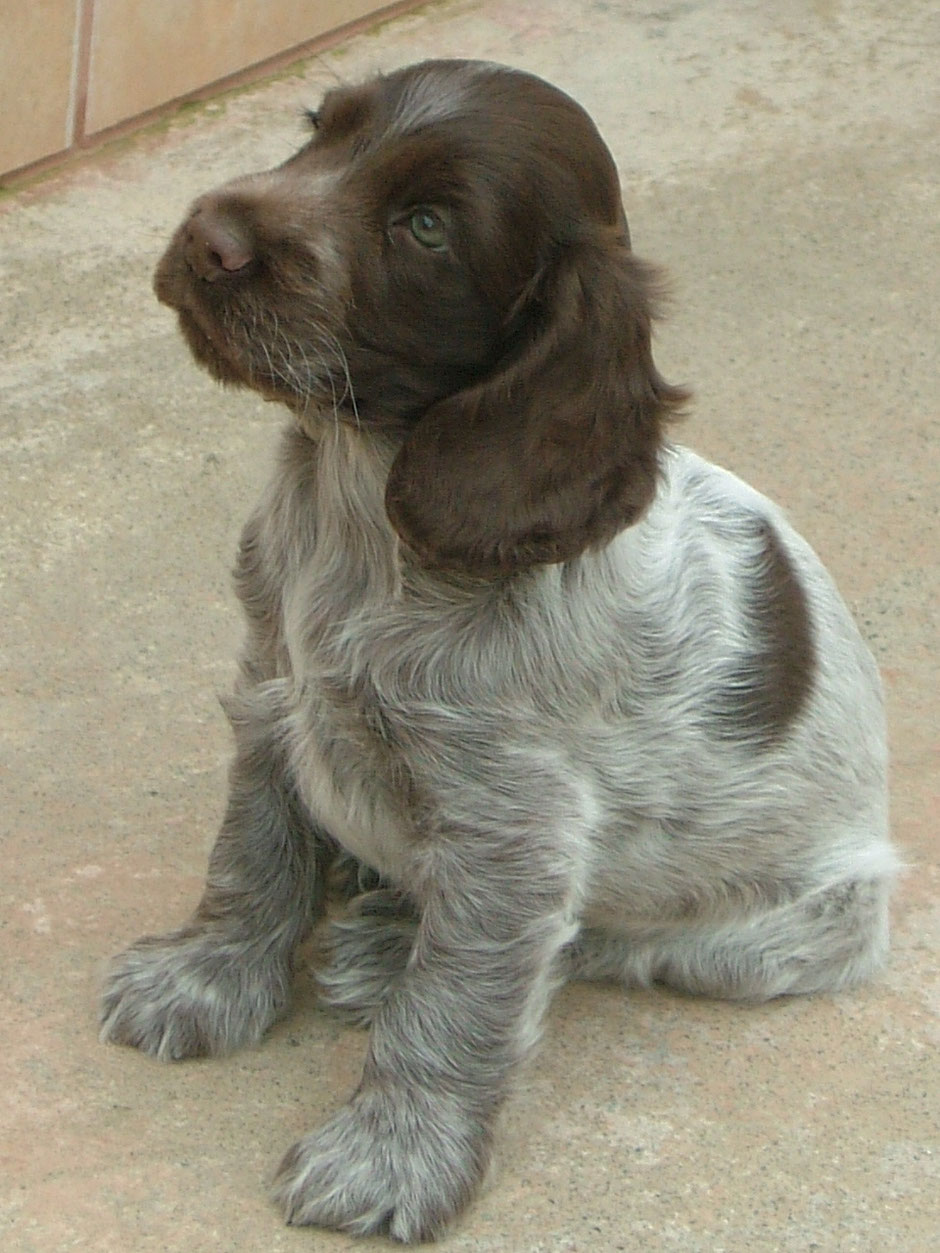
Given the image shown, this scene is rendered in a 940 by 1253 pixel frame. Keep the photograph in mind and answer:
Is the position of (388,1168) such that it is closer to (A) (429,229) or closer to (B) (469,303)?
(B) (469,303)

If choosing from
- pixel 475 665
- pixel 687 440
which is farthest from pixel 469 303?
pixel 687 440

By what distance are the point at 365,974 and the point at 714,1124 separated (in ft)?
2.52

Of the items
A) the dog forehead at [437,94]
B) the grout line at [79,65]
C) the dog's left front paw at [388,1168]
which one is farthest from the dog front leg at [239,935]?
the grout line at [79,65]

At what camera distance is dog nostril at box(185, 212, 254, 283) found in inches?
130

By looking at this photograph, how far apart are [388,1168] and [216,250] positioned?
1.66 metres

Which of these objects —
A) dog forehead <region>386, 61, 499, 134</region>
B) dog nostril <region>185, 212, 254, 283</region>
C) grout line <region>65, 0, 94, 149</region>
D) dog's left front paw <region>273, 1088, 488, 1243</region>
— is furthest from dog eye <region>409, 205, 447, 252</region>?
grout line <region>65, 0, 94, 149</region>

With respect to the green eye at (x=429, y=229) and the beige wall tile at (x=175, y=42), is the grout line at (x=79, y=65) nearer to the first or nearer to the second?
the beige wall tile at (x=175, y=42)

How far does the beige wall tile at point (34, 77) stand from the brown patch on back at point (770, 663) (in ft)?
12.2

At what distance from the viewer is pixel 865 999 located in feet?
14.1

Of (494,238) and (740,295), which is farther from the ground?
(494,238)

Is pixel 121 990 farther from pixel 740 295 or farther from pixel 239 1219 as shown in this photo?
pixel 740 295

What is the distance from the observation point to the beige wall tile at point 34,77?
6.66 m

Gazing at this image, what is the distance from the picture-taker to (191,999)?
3986 mm

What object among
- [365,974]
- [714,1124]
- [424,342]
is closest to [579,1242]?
[714,1124]
